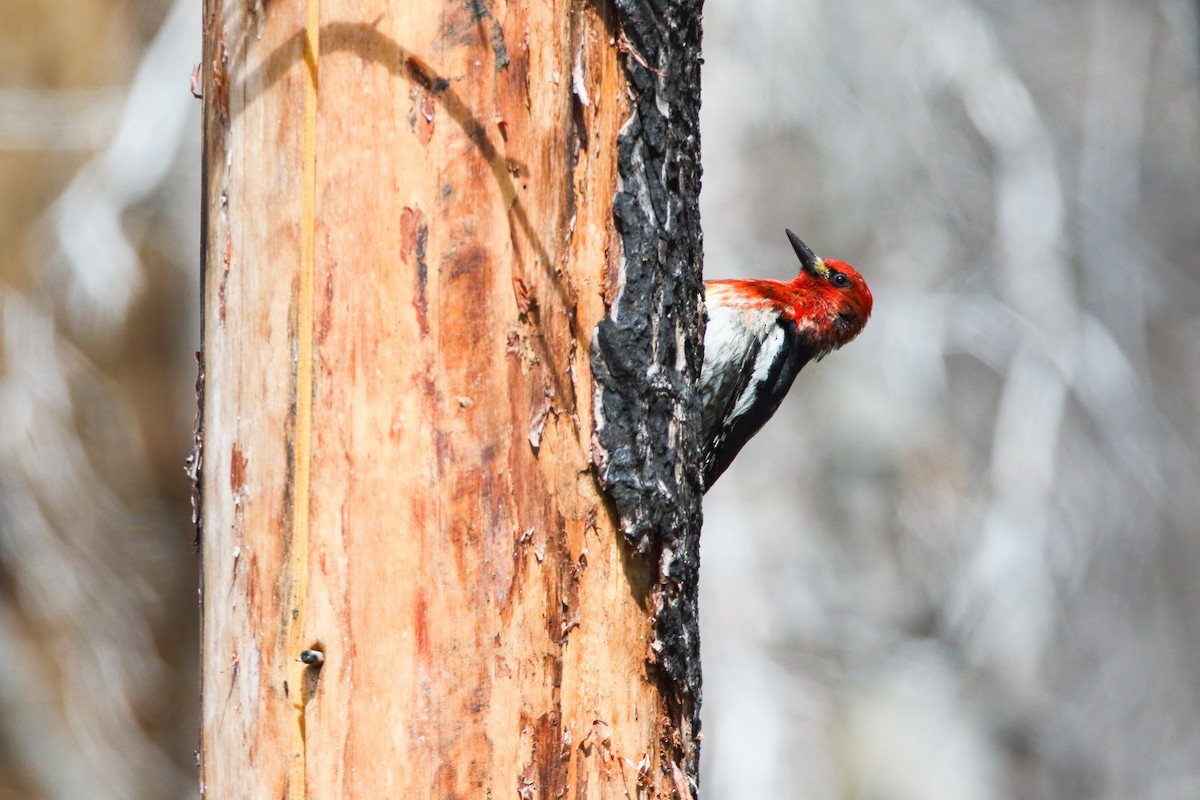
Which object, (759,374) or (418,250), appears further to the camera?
(759,374)

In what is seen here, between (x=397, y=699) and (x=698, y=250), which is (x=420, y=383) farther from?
(x=698, y=250)

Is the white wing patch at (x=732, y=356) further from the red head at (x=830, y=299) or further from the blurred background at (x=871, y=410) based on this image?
the blurred background at (x=871, y=410)

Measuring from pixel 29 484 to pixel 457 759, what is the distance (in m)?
5.40

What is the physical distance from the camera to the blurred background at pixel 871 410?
21.2ft

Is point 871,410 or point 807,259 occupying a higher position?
point 871,410

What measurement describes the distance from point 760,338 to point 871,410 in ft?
10.4

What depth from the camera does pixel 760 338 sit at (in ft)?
13.1

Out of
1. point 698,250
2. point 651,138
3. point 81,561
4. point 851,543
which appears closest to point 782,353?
point 698,250

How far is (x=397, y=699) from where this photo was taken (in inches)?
70.3

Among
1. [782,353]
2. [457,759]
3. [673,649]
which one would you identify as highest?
[782,353]

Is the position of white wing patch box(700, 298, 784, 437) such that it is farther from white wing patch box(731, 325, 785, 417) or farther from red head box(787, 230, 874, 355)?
red head box(787, 230, 874, 355)

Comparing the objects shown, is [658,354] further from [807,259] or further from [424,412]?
[807,259]

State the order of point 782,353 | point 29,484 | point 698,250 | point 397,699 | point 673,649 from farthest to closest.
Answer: point 29,484 → point 782,353 → point 698,250 → point 673,649 → point 397,699

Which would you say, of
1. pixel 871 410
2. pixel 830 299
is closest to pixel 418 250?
pixel 830 299
